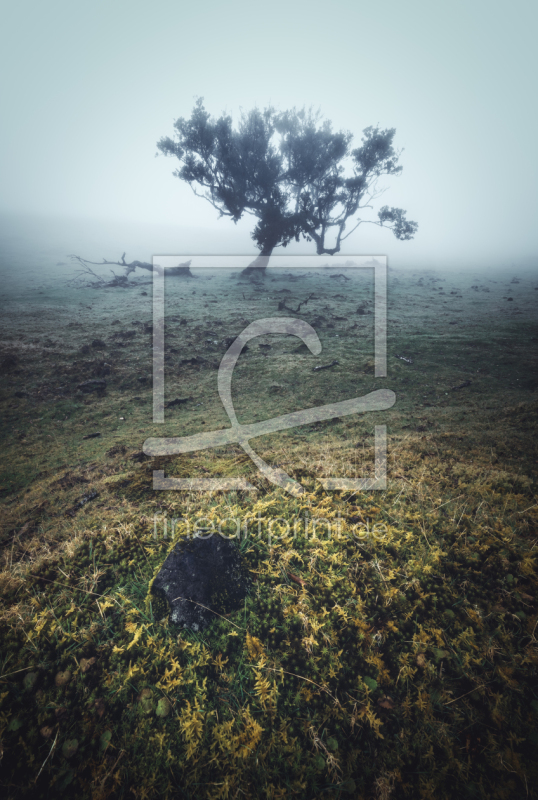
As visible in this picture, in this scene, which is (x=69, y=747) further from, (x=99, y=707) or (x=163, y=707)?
(x=163, y=707)

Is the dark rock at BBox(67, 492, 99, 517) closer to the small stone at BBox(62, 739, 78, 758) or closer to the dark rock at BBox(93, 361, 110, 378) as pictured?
the small stone at BBox(62, 739, 78, 758)

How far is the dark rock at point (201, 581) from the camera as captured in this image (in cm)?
223

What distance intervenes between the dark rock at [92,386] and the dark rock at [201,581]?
28.2 ft

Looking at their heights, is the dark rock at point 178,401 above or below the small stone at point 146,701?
above

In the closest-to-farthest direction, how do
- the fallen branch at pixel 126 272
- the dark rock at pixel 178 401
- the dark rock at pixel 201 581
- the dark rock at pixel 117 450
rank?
1. the dark rock at pixel 201 581
2. the dark rock at pixel 117 450
3. the dark rock at pixel 178 401
4. the fallen branch at pixel 126 272

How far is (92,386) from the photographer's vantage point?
984cm

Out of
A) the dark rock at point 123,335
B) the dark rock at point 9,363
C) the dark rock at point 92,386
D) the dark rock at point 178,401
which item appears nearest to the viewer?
the dark rock at point 178,401

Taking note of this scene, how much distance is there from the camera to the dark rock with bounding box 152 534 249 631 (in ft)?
7.31

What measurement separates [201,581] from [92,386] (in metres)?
9.10

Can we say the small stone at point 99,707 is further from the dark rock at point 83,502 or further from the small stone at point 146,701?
the dark rock at point 83,502

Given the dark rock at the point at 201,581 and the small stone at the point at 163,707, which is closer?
the small stone at the point at 163,707

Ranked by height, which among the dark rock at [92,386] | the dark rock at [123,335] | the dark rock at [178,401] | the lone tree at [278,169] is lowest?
the dark rock at [178,401]

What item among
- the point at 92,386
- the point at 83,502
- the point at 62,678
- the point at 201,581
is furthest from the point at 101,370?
the point at 62,678

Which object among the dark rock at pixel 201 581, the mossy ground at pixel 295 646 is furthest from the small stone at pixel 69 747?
the dark rock at pixel 201 581
